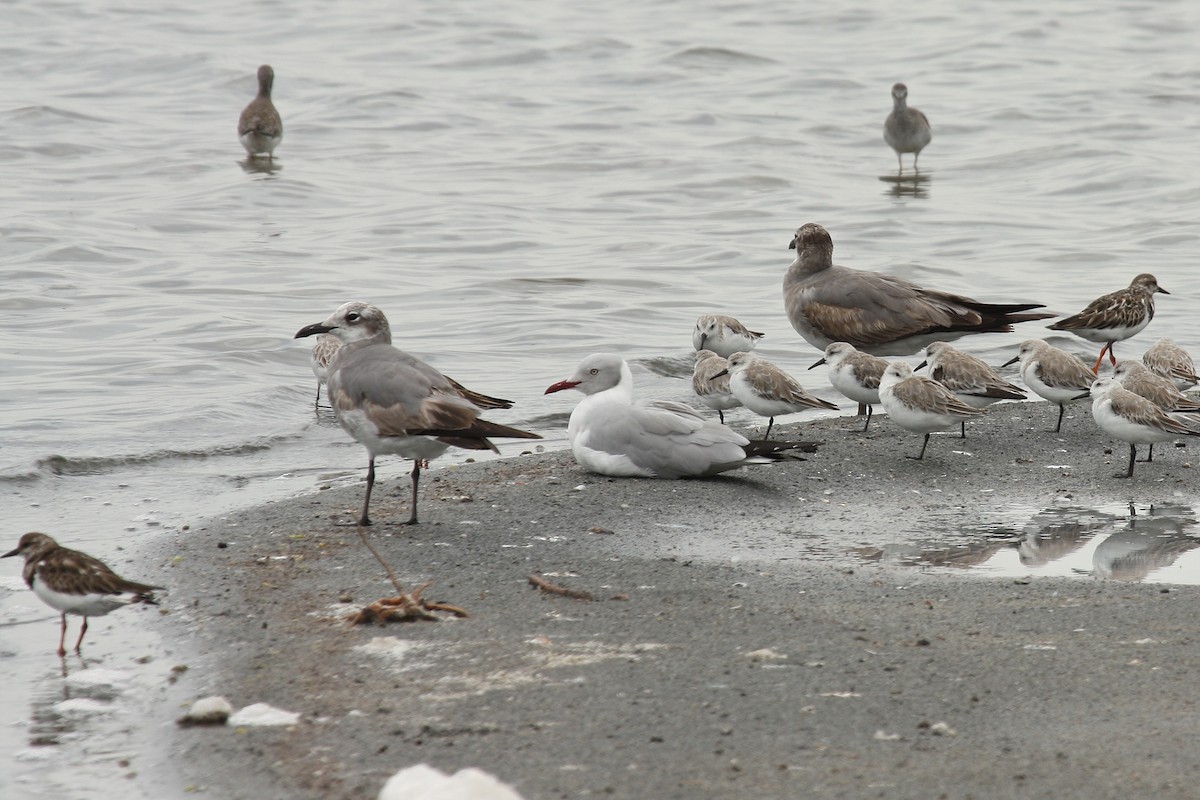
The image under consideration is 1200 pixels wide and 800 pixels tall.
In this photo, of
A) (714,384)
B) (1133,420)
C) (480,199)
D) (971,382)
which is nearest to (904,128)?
(480,199)

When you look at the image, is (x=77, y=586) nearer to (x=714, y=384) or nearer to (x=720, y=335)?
(x=714, y=384)

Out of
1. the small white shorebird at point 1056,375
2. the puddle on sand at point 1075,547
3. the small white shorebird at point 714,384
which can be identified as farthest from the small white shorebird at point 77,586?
the small white shorebird at point 1056,375

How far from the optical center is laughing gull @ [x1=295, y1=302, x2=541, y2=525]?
777cm

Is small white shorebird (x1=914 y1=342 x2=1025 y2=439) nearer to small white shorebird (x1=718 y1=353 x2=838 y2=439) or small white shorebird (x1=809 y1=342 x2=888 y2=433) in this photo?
small white shorebird (x1=809 y1=342 x2=888 y2=433)

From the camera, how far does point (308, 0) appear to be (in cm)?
3316

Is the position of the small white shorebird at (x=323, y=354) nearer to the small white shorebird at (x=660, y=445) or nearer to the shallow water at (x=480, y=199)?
the shallow water at (x=480, y=199)

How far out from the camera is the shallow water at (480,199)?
37.8 ft

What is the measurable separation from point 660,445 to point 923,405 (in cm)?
174

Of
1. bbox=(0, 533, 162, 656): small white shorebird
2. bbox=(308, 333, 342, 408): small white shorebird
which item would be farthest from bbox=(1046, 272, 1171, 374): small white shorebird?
bbox=(0, 533, 162, 656): small white shorebird

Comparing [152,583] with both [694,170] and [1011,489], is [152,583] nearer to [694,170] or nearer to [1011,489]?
[1011,489]

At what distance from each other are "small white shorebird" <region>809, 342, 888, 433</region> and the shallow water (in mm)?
1423

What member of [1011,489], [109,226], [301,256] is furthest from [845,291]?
Answer: [109,226]

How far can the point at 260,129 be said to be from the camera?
878 inches

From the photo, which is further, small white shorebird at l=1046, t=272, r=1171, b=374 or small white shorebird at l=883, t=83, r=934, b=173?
small white shorebird at l=883, t=83, r=934, b=173
